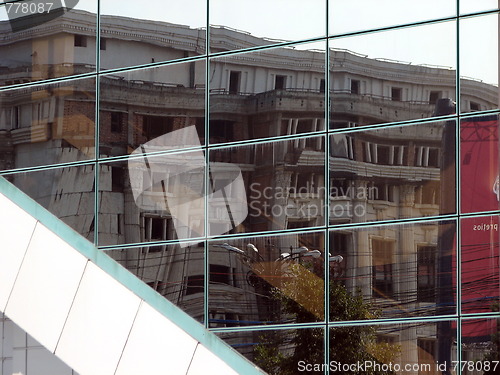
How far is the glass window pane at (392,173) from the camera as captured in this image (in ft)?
50.0

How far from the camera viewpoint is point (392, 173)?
1566 cm

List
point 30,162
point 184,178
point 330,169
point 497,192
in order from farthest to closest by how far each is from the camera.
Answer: point 30,162 < point 184,178 < point 330,169 < point 497,192

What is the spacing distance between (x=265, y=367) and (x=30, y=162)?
221 inches

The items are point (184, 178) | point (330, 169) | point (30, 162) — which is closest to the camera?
point (330, 169)

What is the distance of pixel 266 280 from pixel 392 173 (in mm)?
2477

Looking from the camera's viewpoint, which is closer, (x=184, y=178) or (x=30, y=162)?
(x=184, y=178)

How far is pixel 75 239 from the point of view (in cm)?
1773

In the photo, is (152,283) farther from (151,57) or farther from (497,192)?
(497,192)

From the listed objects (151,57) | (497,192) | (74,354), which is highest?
(151,57)

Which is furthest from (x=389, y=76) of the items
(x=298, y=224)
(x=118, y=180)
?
(x=118, y=180)

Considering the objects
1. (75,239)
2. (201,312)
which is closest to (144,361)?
(201,312)

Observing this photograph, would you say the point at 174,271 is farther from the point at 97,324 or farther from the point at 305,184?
the point at 305,184

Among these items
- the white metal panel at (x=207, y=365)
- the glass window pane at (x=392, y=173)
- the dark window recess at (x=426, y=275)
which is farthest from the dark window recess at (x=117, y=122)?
the dark window recess at (x=426, y=275)

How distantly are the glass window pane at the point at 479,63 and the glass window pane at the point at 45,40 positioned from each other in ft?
20.6
